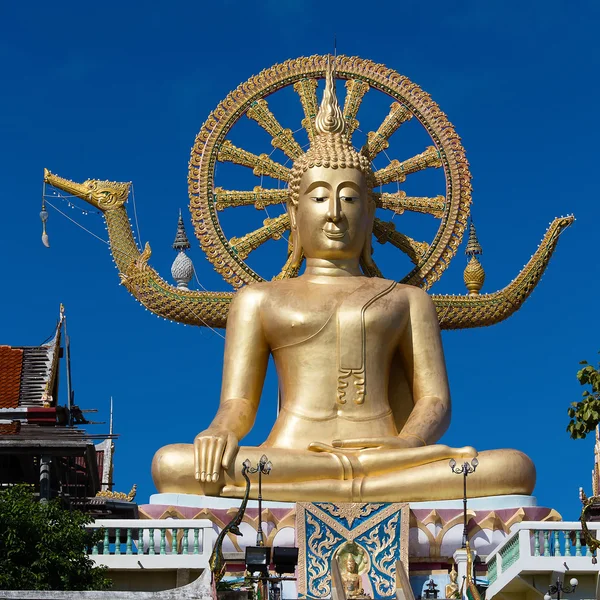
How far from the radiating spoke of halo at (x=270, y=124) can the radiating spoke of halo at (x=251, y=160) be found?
0.27 metres

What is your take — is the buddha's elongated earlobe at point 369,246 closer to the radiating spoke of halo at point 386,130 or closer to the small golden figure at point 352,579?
the radiating spoke of halo at point 386,130

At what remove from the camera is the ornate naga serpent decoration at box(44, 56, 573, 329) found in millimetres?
23422


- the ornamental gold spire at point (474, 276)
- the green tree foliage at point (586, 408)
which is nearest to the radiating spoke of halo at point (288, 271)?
the ornamental gold spire at point (474, 276)

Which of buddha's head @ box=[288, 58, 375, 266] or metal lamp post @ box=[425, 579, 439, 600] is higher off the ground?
buddha's head @ box=[288, 58, 375, 266]

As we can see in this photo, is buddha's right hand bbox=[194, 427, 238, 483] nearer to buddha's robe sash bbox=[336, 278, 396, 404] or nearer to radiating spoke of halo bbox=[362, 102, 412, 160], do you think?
buddha's robe sash bbox=[336, 278, 396, 404]

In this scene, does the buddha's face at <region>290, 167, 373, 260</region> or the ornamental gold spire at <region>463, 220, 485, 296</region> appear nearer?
the buddha's face at <region>290, 167, 373, 260</region>

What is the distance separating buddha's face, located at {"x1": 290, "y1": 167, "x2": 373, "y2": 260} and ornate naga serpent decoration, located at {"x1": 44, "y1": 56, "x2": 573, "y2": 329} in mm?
805

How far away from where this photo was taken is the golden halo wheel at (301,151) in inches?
922

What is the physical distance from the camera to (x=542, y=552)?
1814 centimetres

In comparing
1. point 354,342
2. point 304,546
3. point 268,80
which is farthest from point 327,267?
point 304,546

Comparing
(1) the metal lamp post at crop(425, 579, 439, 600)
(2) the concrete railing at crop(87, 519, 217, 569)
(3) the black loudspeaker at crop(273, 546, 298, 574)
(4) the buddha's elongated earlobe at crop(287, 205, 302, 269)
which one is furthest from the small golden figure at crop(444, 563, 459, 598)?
(4) the buddha's elongated earlobe at crop(287, 205, 302, 269)

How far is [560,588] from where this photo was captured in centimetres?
1706

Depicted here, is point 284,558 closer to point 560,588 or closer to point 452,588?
point 452,588

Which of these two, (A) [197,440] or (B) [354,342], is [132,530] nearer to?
(A) [197,440]
